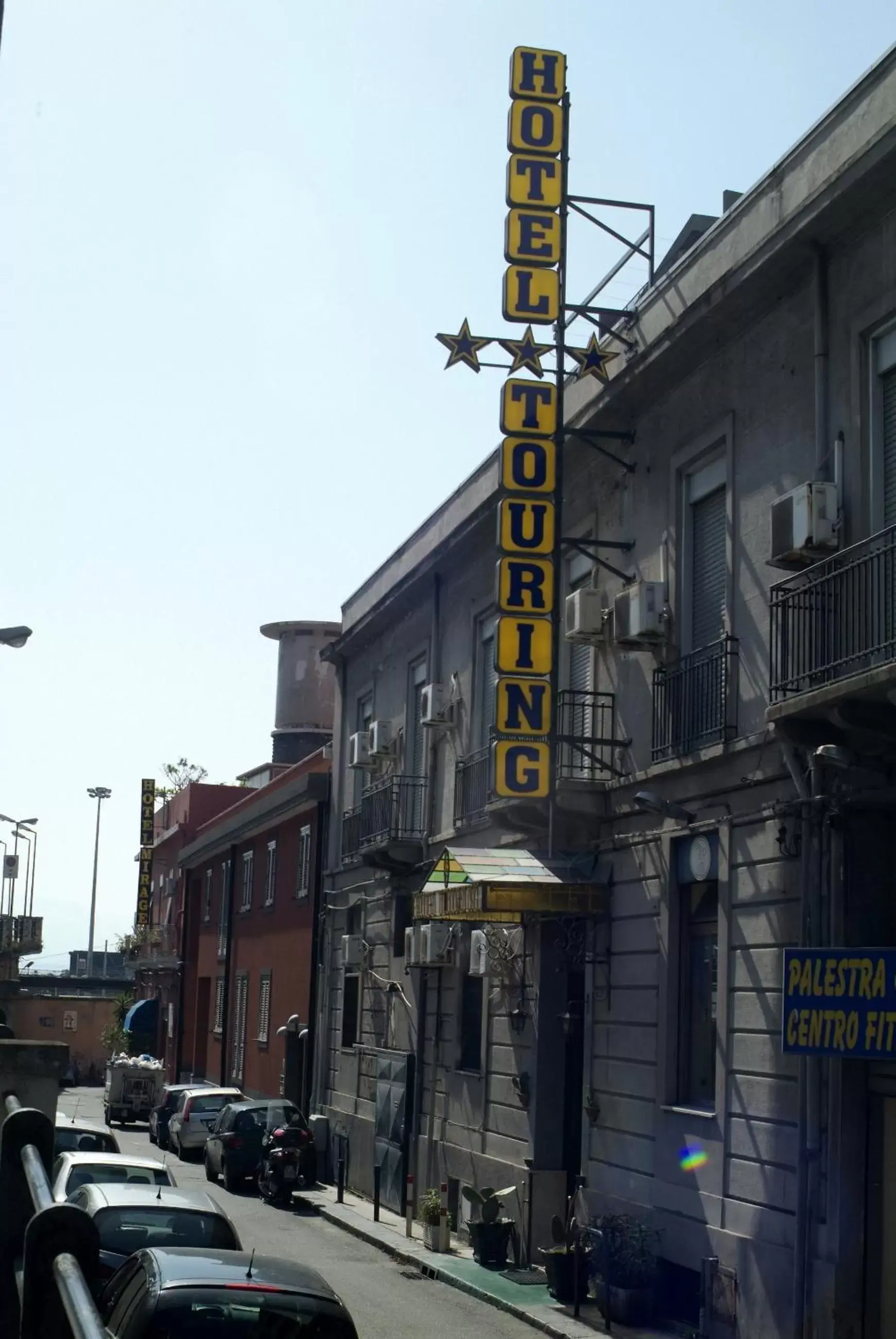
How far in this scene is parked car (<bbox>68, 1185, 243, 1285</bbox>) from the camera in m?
13.0

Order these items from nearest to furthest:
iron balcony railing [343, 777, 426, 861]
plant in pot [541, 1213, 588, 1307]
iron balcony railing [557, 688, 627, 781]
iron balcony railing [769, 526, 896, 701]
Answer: iron balcony railing [769, 526, 896, 701], plant in pot [541, 1213, 588, 1307], iron balcony railing [557, 688, 627, 781], iron balcony railing [343, 777, 426, 861]

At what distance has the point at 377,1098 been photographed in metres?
27.8

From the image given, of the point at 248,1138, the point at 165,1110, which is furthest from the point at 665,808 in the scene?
the point at 165,1110

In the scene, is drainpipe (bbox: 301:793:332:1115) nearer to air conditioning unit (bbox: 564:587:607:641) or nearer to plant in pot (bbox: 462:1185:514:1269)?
plant in pot (bbox: 462:1185:514:1269)

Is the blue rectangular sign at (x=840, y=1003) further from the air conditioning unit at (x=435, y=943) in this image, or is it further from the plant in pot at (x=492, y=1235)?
the air conditioning unit at (x=435, y=943)

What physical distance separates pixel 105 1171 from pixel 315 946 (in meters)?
19.5

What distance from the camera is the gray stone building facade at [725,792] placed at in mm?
13539

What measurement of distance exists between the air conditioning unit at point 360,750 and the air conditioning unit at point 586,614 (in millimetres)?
11875

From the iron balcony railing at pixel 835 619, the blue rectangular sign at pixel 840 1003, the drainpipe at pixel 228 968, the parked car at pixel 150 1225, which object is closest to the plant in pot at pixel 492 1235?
the parked car at pixel 150 1225

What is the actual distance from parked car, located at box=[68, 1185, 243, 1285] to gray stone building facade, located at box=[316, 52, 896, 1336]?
15.8 feet

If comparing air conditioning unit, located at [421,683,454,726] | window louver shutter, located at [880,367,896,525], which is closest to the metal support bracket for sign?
window louver shutter, located at [880,367,896,525]

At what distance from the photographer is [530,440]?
1914 centimetres

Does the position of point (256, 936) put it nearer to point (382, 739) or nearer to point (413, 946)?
point (382, 739)

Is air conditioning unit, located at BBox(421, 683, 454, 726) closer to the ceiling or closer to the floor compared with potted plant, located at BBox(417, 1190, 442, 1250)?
closer to the ceiling
